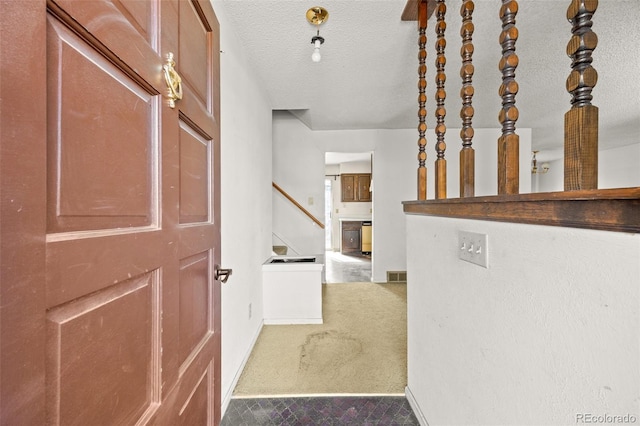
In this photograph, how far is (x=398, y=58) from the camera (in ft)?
7.11

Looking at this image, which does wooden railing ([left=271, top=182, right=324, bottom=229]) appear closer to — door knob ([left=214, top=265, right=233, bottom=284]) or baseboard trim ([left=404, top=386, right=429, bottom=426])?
baseboard trim ([left=404, top=386, right=429, bottom=426])

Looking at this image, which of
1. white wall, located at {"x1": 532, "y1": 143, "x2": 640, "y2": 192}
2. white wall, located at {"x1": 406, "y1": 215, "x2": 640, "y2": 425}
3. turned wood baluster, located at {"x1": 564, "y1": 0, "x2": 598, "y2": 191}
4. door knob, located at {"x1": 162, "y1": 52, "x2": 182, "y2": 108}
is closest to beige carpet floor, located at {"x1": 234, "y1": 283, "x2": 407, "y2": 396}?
white wall, located at {"x1": 406, "y1": 215, "x2": 640, "y2": 425}

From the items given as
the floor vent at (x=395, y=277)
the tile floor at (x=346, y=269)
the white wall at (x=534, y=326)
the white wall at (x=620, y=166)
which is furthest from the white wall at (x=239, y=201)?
the white wall at (x=620, y=166)

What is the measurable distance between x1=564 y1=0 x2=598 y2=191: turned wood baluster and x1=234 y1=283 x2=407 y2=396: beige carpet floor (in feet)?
5.15

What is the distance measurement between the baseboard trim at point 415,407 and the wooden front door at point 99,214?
1.09m

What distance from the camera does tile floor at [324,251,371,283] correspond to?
4359 millimetres

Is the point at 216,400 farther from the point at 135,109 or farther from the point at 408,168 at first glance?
the point at 408,168

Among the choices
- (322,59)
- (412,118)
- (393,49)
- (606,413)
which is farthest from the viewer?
(412,118)

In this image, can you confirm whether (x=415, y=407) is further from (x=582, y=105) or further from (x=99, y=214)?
(x=99, y=214)

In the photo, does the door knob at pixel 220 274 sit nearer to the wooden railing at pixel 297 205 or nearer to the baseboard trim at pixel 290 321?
the baseboard trim at pixel 290 321

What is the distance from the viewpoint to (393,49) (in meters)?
2.04

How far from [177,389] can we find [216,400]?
0.39 m

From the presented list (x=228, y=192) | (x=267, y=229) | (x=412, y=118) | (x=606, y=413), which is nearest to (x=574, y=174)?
(x=606, y=413)

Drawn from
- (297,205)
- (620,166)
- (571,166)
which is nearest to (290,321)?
(297,205)
